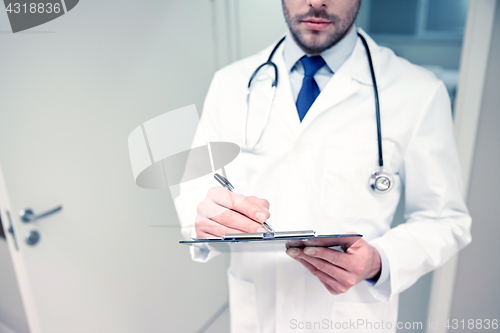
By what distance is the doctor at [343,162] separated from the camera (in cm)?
63

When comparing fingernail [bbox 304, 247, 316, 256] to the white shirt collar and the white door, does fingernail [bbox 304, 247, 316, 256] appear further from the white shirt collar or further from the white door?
the white shirt collar

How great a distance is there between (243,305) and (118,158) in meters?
0.45

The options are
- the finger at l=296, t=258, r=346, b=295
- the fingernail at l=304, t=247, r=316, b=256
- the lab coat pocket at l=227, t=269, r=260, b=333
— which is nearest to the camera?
the fingernail at l=304, t=247, r=316, b=256

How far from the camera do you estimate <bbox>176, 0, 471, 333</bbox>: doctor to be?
628mm

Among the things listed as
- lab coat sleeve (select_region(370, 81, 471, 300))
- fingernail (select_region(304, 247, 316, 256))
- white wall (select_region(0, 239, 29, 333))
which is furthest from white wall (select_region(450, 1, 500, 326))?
white wall (select_region(0, 239, 29, 333))

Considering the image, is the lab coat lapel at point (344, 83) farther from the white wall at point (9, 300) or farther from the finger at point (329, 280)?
the white wall at point (9, 300)

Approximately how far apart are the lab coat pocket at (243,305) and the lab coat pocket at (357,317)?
0.60 feet

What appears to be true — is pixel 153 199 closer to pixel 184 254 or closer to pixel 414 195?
pixel 184 254

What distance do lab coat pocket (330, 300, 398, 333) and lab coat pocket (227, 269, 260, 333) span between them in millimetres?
183

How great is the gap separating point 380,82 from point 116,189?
599mm

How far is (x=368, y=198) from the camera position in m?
0.65

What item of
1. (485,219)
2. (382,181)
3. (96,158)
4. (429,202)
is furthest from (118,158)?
(485,219)

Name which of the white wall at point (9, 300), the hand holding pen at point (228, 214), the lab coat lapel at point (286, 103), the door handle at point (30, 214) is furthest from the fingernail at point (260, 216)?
the white wall at point (9, 300)

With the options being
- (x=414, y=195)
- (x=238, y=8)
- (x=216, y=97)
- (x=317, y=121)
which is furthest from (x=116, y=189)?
(x=414, y=195)
